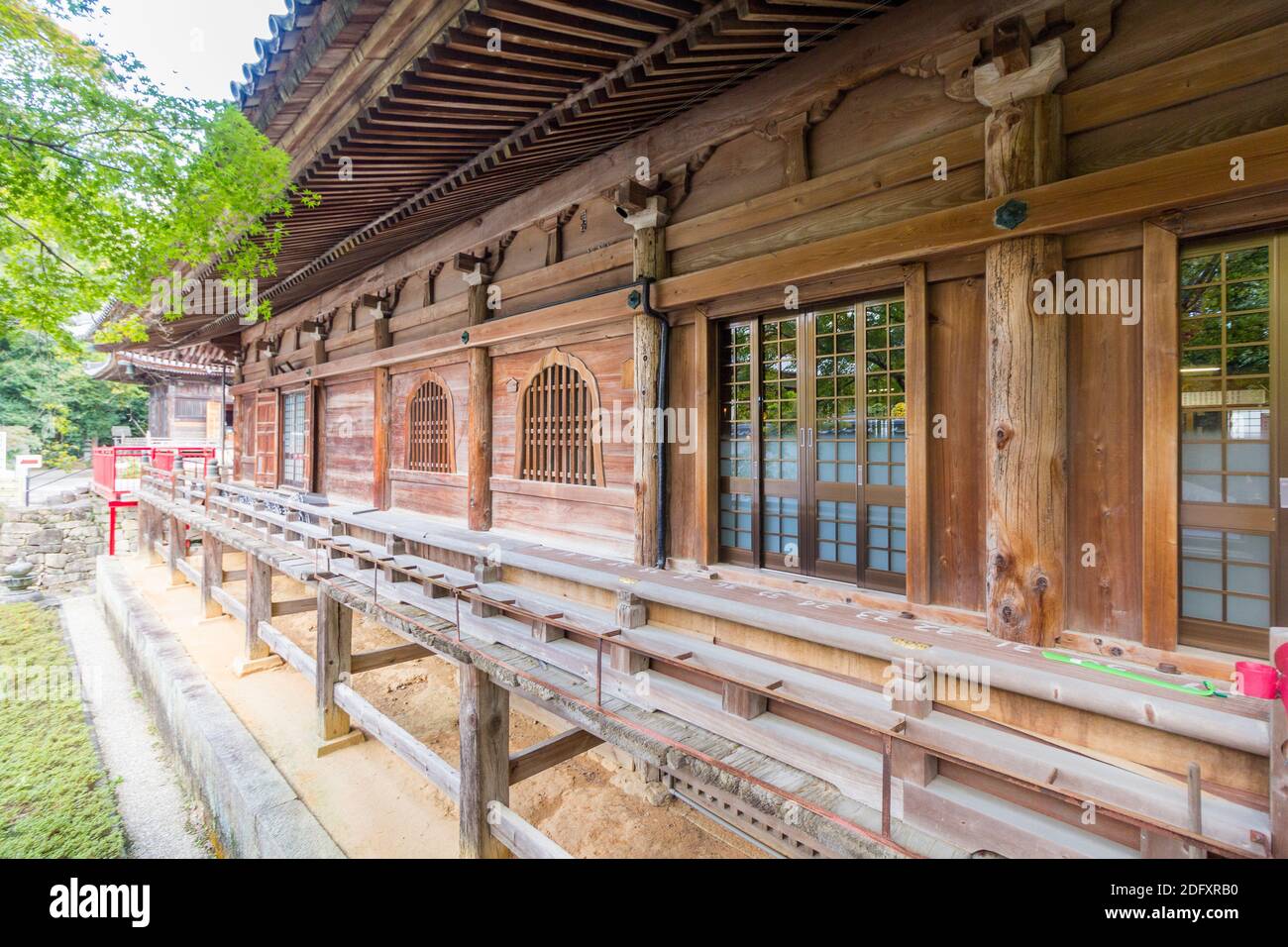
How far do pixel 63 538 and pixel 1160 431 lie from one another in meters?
28.6

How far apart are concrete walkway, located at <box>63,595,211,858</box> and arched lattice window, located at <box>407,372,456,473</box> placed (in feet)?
18.3

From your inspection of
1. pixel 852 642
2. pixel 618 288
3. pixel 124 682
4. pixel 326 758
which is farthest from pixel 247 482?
pixel 852 642

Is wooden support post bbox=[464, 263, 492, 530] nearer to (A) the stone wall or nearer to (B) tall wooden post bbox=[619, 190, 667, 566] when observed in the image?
(B) tall wooden post bbox=[619, 190, 667, 566]

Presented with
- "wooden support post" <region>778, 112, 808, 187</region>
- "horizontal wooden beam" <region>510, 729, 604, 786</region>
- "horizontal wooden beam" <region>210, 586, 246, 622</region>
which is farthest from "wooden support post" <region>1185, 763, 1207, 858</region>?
"horizontal wooden beam" <region>210, 586, 246, 622</region>

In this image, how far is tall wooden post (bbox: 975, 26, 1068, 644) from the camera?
3.07 metres

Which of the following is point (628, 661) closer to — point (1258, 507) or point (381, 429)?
point (1258, 507)

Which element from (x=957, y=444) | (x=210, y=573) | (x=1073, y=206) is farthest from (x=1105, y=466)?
(x=210, y=573)

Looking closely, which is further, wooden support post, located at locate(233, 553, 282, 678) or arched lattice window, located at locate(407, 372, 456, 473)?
wooden support post, located at locate(233, 553, 282, 678)

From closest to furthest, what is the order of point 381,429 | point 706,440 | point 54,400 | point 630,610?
point 630,610 < point 706,440 < point 381,429 < point 54,400

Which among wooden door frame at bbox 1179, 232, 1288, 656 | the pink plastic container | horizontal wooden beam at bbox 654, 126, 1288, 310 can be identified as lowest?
the pink plastic container

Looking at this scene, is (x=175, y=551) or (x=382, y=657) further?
(x=175, y=551)

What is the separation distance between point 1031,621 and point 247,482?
1601 cm

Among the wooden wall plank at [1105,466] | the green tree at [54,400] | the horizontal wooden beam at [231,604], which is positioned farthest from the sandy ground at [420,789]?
the green tree at [54,400]

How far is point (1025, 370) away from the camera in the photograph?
3.11m
